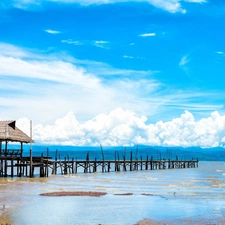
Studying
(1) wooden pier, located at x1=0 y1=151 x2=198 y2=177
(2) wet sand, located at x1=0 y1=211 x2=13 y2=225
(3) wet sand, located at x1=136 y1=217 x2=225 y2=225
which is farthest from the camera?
(1) wooden pier, located at x1=0 y1=151 x2=198 y2=177

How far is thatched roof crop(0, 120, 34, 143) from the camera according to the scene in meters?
43.6

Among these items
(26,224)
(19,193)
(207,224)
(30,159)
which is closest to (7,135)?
(30,159)

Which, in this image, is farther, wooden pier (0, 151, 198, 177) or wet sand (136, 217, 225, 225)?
wooden pier (0, 151, 198, 177)

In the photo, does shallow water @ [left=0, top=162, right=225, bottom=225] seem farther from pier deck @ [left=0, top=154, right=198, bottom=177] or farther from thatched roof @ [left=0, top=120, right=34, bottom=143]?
pier deck @ [left=0, top=154, right=198, bottom=177]

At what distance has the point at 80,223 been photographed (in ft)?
61.0

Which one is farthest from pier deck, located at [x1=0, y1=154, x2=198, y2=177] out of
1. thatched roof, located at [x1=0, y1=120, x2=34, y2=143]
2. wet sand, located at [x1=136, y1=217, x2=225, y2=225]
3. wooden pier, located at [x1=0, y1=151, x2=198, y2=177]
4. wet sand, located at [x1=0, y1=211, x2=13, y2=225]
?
wet sand, located at [x1=136, y1=217, x2=225, y2=225]

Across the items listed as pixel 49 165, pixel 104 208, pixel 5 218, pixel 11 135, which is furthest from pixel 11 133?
pixel 5 218

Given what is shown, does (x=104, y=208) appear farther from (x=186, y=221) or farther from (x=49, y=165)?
(x=49, y=165)

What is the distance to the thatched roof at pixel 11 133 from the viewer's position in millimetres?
43603

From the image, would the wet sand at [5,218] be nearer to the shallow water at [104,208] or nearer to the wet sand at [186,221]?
the shallow water at [104,208]

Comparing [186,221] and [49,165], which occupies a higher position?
[49,165]

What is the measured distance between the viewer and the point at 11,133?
147 feet

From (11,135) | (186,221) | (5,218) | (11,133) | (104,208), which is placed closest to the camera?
(5,218)

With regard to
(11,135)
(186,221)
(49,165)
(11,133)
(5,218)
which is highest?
(11,133)
